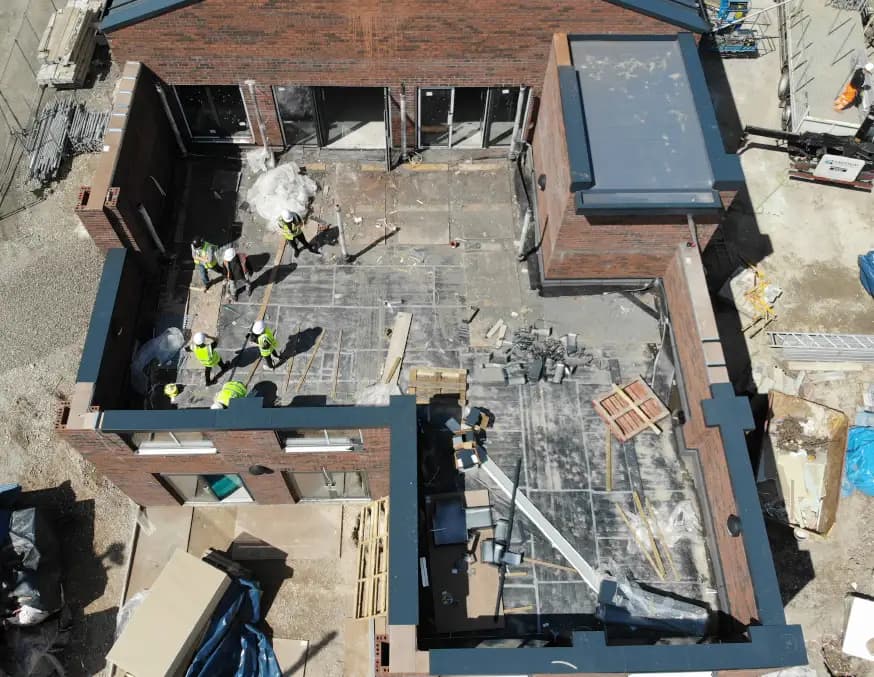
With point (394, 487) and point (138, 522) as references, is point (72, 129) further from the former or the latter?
point (394, 487)

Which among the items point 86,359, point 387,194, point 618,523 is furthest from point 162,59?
point 618,523

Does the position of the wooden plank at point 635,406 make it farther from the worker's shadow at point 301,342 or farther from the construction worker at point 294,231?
the construction worker at point 294,231

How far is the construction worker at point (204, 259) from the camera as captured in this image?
1797 cm

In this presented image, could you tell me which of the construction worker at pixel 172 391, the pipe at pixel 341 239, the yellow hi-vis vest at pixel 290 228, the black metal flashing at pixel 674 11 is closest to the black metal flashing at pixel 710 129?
the black metal flashing at pixel 674 11

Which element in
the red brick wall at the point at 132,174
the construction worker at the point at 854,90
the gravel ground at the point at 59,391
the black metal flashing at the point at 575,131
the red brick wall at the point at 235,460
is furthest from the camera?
the construction worker at the point at 854,90

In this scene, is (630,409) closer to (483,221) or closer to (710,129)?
(483,221)

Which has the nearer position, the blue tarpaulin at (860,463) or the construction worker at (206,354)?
the construction worker at (206,354)

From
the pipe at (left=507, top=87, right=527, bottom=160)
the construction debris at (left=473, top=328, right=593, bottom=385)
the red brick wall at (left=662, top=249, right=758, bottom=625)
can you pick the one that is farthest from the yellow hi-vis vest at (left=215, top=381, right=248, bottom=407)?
the red brick wall at (left=662, top=249, right=758, bottom=625)

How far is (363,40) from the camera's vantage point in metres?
18.6

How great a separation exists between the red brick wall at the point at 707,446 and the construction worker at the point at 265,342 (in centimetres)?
969

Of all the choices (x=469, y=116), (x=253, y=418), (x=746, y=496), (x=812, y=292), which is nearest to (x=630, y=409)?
(x=746, y=496)

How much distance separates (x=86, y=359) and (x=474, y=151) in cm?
1198

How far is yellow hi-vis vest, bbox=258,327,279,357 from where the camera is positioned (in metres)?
16.7

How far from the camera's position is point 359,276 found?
62.0 ft
